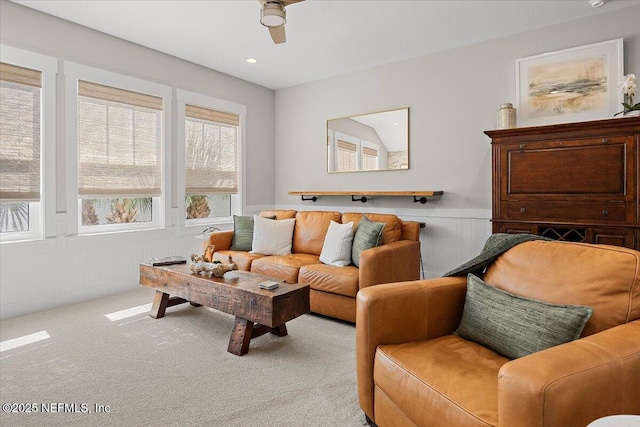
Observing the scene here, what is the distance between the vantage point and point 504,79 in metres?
3.76

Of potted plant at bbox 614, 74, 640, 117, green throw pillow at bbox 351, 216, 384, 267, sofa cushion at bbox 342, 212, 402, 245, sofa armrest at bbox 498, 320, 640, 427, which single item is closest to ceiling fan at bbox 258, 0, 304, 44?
green throw pillow at bbox 351, 216, 384, 267

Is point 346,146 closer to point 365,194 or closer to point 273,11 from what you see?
point 365,194

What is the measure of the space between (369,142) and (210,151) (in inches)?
82.3

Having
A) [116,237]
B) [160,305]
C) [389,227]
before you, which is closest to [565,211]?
[389,227]

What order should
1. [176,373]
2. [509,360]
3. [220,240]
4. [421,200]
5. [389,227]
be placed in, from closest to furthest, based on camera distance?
[509,360], [176,373], [389,227], [220,240], [421,200]

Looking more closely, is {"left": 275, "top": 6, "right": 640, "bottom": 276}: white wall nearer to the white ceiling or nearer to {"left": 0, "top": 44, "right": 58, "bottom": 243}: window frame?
the white ceiling

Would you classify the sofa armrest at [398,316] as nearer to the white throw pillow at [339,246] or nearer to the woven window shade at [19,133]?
the white throw pillow at [339,246]

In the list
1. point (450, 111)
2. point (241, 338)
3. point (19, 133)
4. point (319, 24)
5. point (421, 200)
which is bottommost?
point (241, 338)

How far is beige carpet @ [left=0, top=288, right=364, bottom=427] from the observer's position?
179 cm

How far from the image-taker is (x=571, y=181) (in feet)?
9.65

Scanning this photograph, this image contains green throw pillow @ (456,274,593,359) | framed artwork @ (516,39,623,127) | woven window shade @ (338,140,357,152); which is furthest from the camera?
woven window shade @ (338,140,357,152)

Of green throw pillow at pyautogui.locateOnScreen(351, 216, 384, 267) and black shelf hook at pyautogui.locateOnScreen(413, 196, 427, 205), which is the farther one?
black shelf hook at pyautogui.locateOnScreen(413, 196, 427, 205)

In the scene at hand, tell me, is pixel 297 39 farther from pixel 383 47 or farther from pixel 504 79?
pixel 504 79

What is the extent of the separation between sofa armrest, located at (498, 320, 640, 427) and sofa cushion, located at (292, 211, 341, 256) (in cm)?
285
